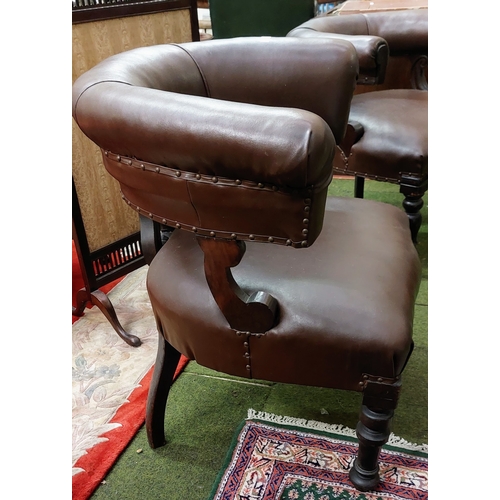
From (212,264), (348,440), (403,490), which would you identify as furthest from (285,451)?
(212,264)

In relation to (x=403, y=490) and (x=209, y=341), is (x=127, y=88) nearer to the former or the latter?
(x=209, y=341)

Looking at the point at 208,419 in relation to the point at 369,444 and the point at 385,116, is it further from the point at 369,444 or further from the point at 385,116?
the point at 385,116

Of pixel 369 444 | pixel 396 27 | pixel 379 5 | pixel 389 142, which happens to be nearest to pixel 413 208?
pixel 389 142

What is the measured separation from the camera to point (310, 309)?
0.82 m

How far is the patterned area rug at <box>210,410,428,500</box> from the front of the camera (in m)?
1.04

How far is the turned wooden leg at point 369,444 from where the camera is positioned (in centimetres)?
89

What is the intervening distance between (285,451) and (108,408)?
49 centimetres

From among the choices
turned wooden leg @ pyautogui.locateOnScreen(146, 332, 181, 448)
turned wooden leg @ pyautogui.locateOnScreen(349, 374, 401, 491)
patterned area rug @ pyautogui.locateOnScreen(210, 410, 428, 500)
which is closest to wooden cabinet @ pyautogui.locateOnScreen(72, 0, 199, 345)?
turned wooden leg @ pyautogui.locateOnScreen(146, 332, 181, 448)

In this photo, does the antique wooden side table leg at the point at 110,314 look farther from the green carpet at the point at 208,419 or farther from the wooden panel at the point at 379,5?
the wooden panel at the point at 379,5

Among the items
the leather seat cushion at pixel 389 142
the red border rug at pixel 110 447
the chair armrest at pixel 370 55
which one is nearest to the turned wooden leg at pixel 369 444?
the red border rug at pixel 110 447

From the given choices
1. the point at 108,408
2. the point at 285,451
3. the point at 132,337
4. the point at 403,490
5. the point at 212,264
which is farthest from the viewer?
the point at 132,337

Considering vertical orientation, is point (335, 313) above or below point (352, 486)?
above

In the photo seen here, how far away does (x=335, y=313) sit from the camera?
812 millimetres
